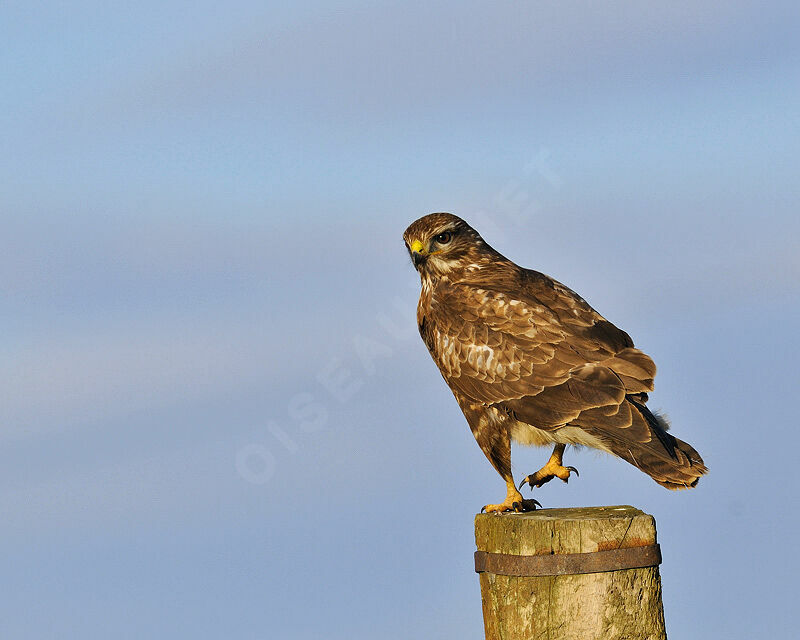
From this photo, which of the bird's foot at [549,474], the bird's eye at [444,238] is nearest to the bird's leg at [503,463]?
the bird's foot at [549,474]

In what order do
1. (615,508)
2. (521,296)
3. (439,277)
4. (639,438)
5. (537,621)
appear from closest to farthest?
(537,621), (615,508), (639,438), (521,296), (439,277)

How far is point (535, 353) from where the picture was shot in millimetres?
8609

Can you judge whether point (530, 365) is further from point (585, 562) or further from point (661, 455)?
point (585, 562)

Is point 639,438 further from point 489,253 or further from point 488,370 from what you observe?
point 489,253

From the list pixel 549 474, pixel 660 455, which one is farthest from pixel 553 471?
pixel 660 455

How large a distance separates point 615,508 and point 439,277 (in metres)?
3.34

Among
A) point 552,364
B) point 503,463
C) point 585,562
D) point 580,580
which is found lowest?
point 580,580

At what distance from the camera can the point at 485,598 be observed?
22.8ft

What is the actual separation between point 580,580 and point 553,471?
108 inches

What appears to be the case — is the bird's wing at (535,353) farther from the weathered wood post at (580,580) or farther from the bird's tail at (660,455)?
the weathered wood post at (580,580)

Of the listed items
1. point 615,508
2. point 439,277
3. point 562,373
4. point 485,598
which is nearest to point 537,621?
point 485,598

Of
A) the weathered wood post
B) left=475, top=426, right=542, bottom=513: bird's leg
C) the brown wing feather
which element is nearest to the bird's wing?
the brown wing feather

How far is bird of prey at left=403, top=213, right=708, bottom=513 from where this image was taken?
800 centimetres

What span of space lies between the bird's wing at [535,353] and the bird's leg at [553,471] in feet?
2.67
